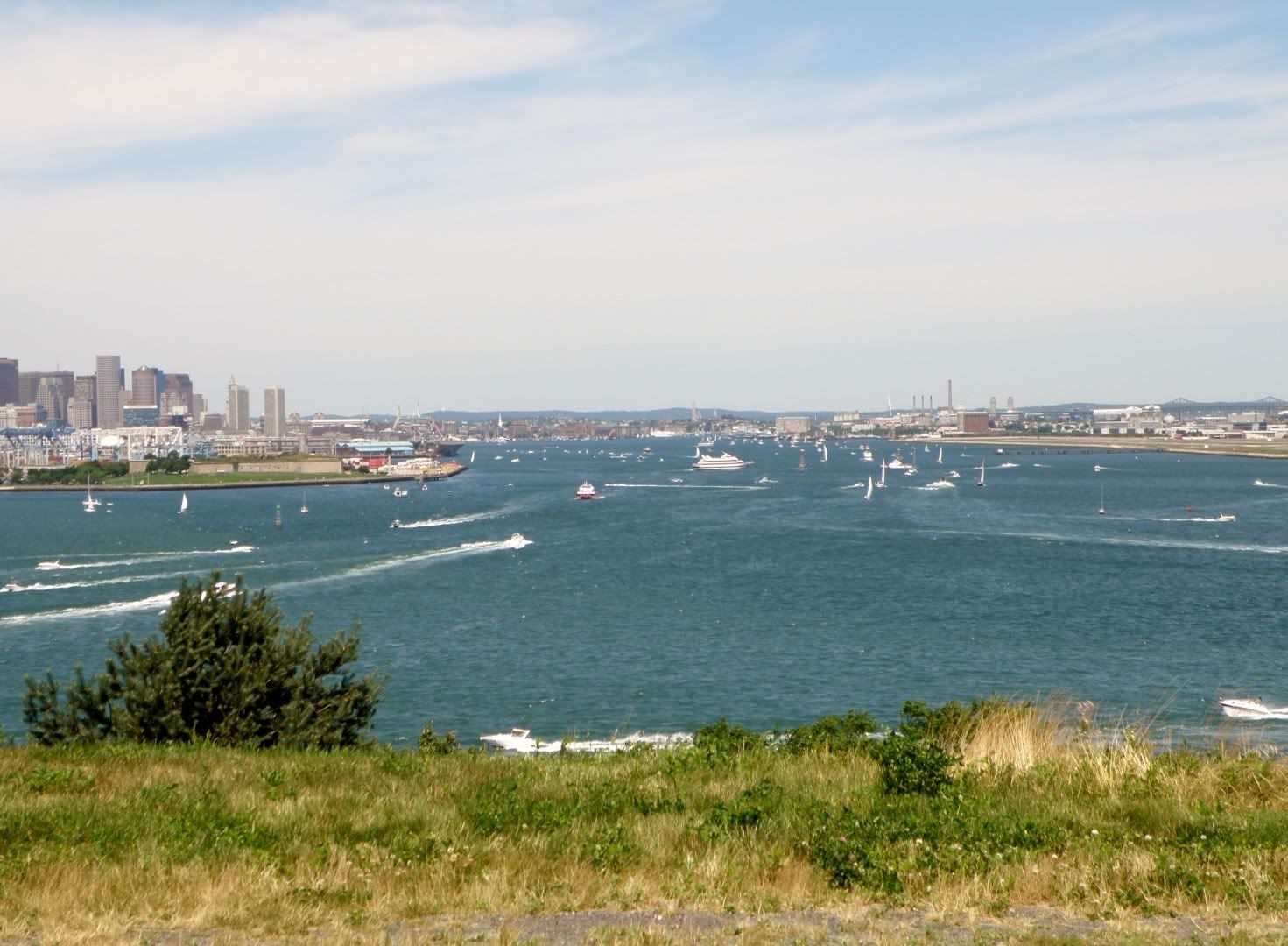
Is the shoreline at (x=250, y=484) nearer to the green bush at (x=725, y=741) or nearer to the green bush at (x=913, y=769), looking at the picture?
the green bush at (x=725, y=741)

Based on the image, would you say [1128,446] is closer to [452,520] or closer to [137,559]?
[452,520]

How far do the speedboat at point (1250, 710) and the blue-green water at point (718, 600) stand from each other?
52cm

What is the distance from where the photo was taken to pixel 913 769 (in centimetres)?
734

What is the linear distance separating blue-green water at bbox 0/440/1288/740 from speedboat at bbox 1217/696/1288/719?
0.52 m

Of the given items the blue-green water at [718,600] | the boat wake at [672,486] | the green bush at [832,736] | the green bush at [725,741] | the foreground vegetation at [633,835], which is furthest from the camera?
the boat wake at [672,486]

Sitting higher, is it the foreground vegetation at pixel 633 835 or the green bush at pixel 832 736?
the foreground vegetation at pixel 633 835

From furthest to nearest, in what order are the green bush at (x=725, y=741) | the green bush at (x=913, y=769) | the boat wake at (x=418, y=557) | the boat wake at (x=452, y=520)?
the boat wake at (x=452, y=520), the boat wake at (x=418, y=557), the green bush at (x=725, y=741), the green bush at (x=913, y=769)

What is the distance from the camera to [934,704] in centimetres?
2084

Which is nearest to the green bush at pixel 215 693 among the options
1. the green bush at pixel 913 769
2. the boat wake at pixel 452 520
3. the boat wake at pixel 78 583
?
the green bush at pixel 913 769

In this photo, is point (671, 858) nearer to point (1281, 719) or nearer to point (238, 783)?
point (238, 783)

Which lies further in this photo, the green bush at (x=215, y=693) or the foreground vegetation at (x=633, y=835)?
the green bush at (x=215, y=693)

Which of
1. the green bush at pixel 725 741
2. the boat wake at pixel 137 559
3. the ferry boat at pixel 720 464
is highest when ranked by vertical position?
the green bush at pixel 725 741

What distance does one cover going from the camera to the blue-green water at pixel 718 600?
22688 millimetres

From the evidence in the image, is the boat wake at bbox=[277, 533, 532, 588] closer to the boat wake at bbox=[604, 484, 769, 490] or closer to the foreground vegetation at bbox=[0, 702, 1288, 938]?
the foreground vegetation at bbox=[0, 702, 1288, 938]
